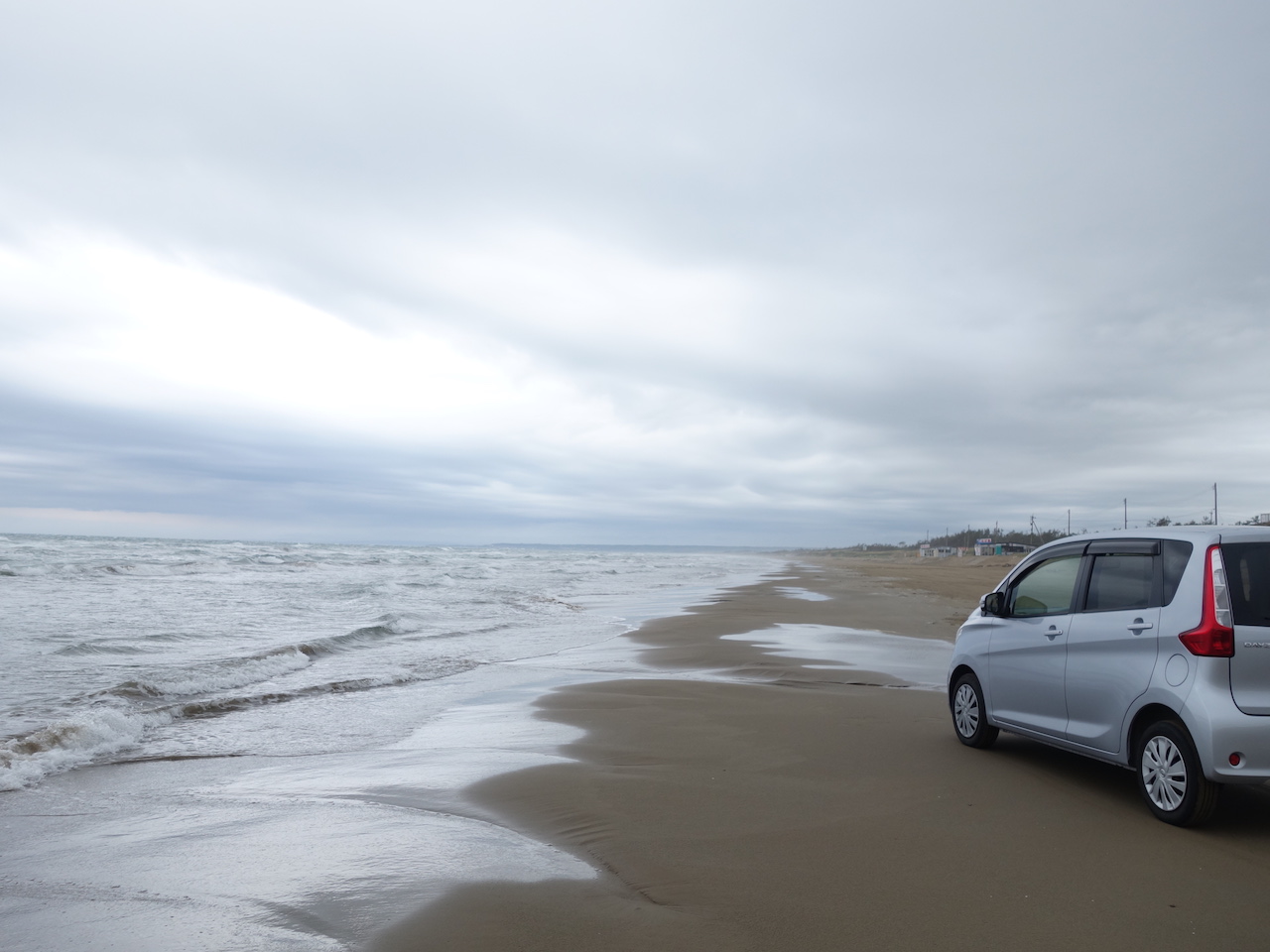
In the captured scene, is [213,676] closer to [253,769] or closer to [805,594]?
[253,769]

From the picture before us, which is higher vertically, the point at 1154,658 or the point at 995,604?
the point at 995,604

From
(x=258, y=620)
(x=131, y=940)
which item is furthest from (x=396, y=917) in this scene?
(x=258, y=620)

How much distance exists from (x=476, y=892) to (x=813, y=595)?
25210mm

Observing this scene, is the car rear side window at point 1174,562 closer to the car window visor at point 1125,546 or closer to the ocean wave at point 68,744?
the car window visor at point 1125,546

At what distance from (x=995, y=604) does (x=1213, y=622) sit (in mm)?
2269

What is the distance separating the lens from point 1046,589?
6.30 metres

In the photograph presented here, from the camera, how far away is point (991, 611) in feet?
22.7

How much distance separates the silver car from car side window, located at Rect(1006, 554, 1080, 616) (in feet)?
0.04

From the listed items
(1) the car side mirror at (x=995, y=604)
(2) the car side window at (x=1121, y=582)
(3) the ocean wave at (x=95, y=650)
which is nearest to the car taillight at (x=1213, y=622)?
(2) the car side window at (x=1121, y=582)

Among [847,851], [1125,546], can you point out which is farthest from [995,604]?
[847,851]

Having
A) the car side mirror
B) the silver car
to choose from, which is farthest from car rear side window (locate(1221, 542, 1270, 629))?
the car side mirror

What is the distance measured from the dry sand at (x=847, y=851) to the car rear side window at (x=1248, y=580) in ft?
4.06

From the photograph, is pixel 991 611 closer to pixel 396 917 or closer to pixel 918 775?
pixel 918 775

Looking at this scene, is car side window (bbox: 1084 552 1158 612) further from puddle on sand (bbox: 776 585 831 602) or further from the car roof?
puddle on sand (bbox: 776 585 831 602)
